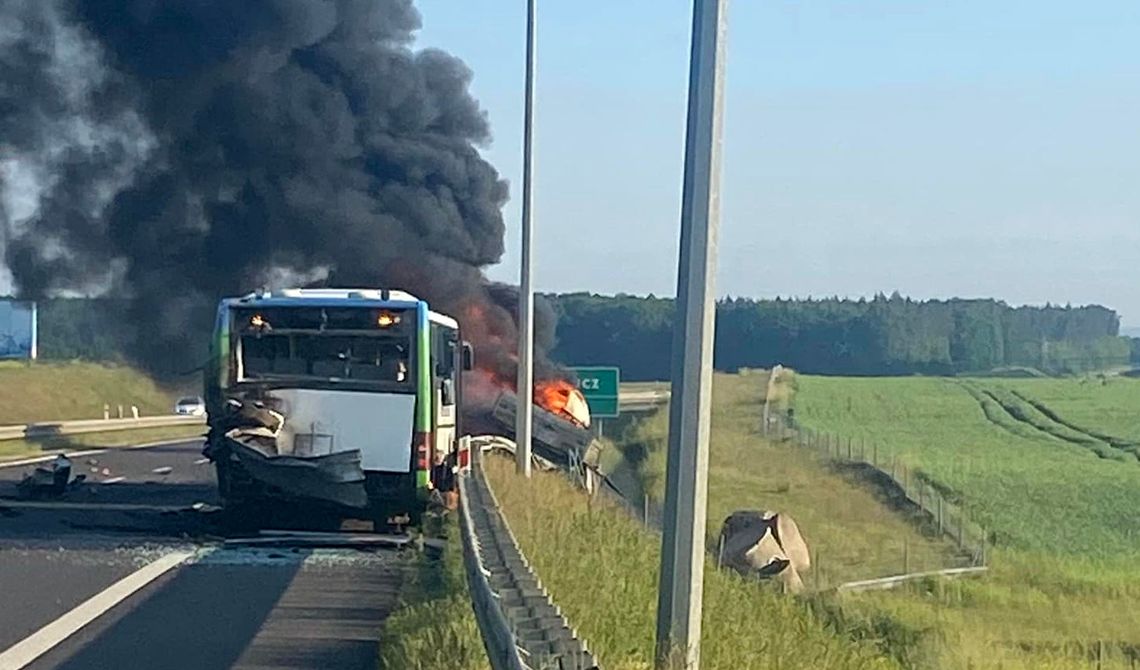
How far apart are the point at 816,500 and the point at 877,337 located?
4915cm

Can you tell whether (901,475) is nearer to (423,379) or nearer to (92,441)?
(92,441)

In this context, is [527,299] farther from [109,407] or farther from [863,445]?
[109,407]

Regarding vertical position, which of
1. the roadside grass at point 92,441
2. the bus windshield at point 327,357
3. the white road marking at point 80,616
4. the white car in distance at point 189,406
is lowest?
the white car in distance at point 189,406

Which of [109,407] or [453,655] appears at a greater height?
[453,655]

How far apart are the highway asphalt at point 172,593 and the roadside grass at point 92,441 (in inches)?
533

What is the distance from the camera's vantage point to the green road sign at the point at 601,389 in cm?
3278

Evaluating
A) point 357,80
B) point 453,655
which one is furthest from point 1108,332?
point 453,655

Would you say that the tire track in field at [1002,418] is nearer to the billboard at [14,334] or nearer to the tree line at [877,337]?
the tree line at [877,337]

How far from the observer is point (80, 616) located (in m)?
12.4

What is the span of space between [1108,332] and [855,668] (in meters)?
96.9

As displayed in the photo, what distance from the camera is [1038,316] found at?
3981 inches

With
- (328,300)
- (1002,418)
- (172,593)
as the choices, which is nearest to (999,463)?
(1002,418)

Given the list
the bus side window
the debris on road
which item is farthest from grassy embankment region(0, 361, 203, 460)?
the bus side window

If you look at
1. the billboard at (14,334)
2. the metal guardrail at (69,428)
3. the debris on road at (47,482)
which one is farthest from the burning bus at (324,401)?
the billboard at (14,334)
